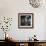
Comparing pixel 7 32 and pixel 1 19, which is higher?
pixel 1 19

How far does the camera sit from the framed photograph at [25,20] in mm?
4719

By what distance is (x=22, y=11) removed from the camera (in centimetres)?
472

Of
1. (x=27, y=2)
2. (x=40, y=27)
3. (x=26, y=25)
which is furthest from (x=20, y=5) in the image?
(x=40, y=27)

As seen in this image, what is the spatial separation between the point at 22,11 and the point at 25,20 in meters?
0.33

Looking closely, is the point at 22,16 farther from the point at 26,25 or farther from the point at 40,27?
the point at 40,27

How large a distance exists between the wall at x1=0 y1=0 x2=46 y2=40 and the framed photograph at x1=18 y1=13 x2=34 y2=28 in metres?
0.10

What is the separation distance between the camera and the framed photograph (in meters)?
4.72

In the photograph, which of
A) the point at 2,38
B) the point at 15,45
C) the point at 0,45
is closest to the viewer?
the point at 15,45

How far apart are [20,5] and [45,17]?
3.15 ft

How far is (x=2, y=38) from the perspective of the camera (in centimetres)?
466

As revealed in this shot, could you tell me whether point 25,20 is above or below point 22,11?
below

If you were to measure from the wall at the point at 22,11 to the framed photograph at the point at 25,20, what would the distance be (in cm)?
10

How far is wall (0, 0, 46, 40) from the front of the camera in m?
4.70

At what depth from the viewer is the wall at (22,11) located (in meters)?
4.70
